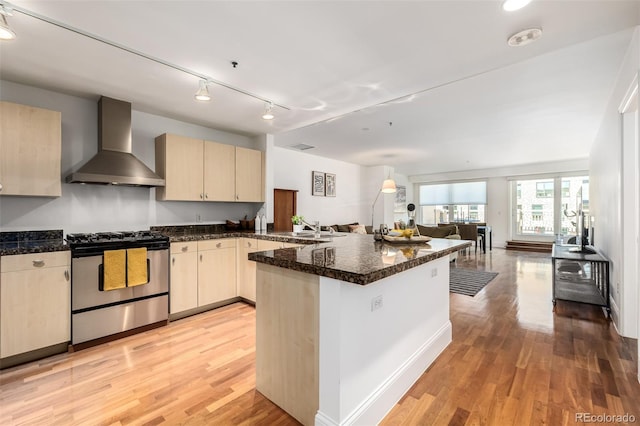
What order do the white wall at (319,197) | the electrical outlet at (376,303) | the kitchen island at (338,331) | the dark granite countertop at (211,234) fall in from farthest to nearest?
the white wall at (319,197) → the dark granite countertop at (211,234) → the electrical outlet at (376,303) → the kitchen island at (338,331)

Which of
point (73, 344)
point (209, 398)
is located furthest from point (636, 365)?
point (73, 344)

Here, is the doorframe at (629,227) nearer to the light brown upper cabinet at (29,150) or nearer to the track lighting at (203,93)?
the track lighting at (203,93)

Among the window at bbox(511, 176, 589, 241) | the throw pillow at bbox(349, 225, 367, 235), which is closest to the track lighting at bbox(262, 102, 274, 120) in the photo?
the throw pillow at bbox(349, 225, 367, 235)

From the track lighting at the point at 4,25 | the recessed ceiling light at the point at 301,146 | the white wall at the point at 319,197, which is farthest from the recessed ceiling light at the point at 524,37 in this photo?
the white wall at the point at 319,197

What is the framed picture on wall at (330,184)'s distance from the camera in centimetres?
740

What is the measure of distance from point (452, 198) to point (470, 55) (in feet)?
28.5

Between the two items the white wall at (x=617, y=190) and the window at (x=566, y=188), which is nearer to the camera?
the white wall at (x=617, y=190)

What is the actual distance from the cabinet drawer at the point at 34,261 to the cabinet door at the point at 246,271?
1.71 metres

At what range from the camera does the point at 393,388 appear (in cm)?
180

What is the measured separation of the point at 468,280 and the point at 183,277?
14.2 feet

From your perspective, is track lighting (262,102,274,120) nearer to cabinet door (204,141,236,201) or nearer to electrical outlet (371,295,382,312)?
cabinet door (204,141,236,201)

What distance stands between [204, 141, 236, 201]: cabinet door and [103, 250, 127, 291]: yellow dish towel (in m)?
1.30

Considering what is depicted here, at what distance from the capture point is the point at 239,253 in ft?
12.5

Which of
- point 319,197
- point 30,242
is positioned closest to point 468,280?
point 319,197
